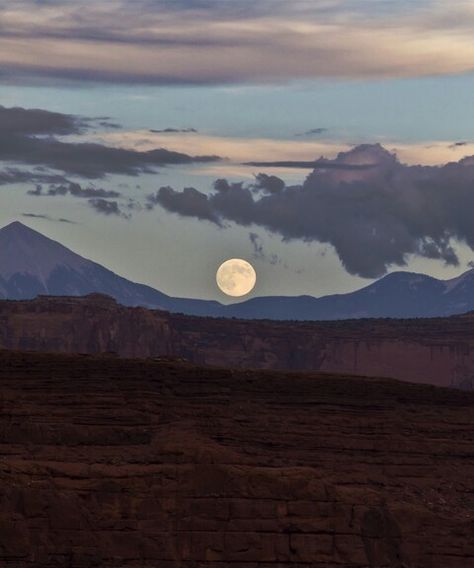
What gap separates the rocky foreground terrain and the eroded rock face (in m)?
76.5

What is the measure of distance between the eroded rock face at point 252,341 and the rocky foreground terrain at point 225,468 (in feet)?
251

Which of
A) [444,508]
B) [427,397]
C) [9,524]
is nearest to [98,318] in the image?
[427,397]

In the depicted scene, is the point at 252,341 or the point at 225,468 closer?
the point at 225,468

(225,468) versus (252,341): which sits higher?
(252,341)

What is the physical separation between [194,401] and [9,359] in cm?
791

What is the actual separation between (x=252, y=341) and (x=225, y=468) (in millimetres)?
111149

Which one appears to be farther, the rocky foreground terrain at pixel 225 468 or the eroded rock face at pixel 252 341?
the eroded rock face at pixel 252 341

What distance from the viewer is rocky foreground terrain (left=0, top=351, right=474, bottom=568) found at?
7619cm

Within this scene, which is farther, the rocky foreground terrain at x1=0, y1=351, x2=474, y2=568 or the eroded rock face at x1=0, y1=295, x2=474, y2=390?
the eroded rock face at x1=0, y1=295, x2=474, y2=390

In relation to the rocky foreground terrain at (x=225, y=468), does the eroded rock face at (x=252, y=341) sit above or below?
above

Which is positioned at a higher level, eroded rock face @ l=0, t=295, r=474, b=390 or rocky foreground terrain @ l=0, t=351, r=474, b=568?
eroded rock face @ l=0, t=295, r=474, b=390

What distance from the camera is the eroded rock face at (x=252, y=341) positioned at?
179m

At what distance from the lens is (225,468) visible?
7962 centimetres

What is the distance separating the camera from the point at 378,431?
3853 inches
